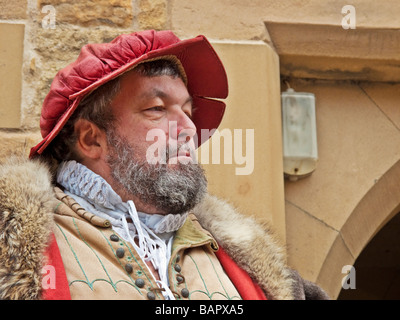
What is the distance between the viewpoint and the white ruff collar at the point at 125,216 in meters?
1.91

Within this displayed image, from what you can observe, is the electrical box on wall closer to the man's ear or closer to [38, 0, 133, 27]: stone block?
[38, 0, 133, 27]: stone block

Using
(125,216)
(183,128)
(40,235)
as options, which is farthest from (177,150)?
(40,235)

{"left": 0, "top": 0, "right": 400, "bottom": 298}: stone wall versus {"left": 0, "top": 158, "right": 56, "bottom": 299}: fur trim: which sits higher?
{"left": 0, "top": 0, "right": 400, "bottom": 298}: stone wall

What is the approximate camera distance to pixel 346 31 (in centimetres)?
269

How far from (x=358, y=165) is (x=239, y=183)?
1.65ft

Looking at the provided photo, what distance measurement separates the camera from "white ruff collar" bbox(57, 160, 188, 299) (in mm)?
1906

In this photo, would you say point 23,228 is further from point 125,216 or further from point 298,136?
point 298,136

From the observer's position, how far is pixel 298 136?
267 centimetres

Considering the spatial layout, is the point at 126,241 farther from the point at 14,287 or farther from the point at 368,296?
the point at 368,296

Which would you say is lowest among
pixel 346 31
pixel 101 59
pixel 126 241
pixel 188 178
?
pixel 126 241

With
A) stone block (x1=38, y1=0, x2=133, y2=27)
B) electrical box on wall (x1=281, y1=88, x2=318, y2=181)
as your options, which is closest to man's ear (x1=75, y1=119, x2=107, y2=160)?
stone block (x1=38, y1=0, x2=133, y2=27)

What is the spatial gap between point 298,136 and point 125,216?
0.90 meters

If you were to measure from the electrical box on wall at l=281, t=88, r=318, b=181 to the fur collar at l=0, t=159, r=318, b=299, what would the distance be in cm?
48
